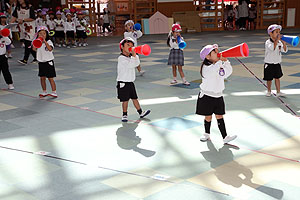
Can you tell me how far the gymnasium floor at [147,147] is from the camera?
14.2 ft

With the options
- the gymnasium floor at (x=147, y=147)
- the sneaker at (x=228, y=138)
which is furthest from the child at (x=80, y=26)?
the sneaker at (x=228, y=138)

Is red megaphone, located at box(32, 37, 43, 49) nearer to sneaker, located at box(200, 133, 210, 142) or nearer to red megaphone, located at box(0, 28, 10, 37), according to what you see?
red megaphone, located at box(0, 28, 10, 37)

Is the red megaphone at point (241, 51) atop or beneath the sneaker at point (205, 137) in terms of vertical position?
atop

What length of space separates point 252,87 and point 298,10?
63.7 ft

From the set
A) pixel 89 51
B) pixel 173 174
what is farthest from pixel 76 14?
pixel 173 174

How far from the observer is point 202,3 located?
27797mm

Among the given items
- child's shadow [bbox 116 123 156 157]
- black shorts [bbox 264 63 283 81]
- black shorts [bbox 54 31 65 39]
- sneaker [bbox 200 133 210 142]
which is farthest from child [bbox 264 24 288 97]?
black shorts [bbox 54 31 65 39]

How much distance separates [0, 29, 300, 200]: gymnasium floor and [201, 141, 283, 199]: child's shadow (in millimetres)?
12

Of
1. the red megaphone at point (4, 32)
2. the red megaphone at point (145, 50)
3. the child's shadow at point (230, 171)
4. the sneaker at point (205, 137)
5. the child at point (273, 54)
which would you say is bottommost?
the child's shadow at point (230, 171)

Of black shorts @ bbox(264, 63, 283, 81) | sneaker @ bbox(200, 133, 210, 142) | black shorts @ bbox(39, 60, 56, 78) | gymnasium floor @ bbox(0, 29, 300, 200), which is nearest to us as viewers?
gymnasium floor @ bbox(0, 29, 300, 200)

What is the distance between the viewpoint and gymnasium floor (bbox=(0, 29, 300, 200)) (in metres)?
4.32

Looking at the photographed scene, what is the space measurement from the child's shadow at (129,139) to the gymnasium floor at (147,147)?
0.6 inches

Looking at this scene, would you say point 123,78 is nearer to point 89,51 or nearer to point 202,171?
point 202,171

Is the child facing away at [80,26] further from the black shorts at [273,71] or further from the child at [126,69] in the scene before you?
the child at [126,69]
